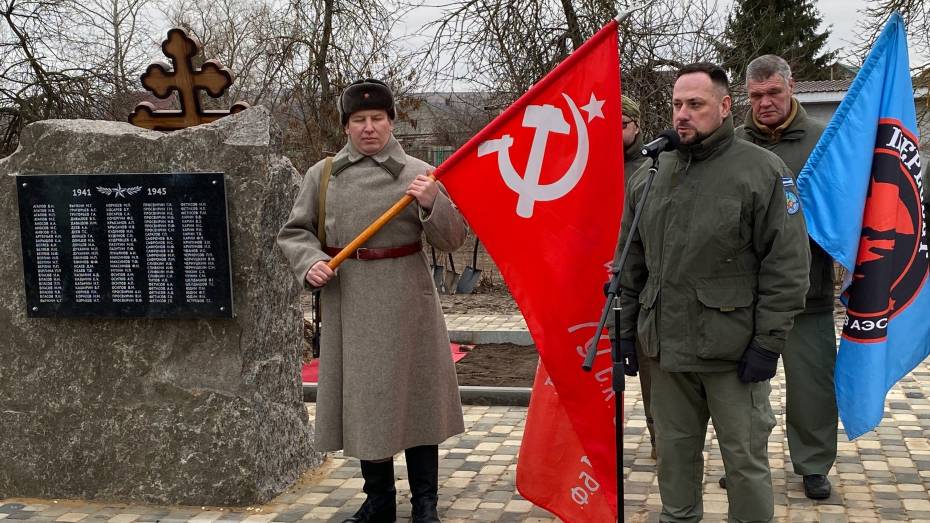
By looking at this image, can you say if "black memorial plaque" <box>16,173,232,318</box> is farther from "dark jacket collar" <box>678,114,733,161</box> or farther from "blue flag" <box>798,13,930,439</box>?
"blue flag" <box>798,13,930,439</box>

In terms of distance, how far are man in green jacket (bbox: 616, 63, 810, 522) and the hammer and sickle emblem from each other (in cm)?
34

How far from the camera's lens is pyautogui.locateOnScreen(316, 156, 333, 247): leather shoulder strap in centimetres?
429

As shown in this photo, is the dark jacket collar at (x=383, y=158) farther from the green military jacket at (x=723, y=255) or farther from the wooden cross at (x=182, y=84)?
the green military jacket at (x=723, y=255)

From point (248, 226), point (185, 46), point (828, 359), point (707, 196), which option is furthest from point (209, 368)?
point (828, 359)

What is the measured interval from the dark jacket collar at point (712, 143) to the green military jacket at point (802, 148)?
3.67ft

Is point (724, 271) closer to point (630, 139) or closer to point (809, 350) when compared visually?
→ point (809, 350)

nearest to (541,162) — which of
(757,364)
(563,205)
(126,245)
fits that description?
(563,205)

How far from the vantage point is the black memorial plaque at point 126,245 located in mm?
4711

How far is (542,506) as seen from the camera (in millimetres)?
4215

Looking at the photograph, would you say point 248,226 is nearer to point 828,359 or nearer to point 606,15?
point 828,359

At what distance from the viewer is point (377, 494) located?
14.4 feet

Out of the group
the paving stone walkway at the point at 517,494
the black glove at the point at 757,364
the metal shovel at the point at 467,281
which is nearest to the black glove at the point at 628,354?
the black glove at the point at 757,364

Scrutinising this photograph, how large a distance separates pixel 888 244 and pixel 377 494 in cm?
260

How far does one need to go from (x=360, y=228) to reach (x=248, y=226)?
0.77 meters
